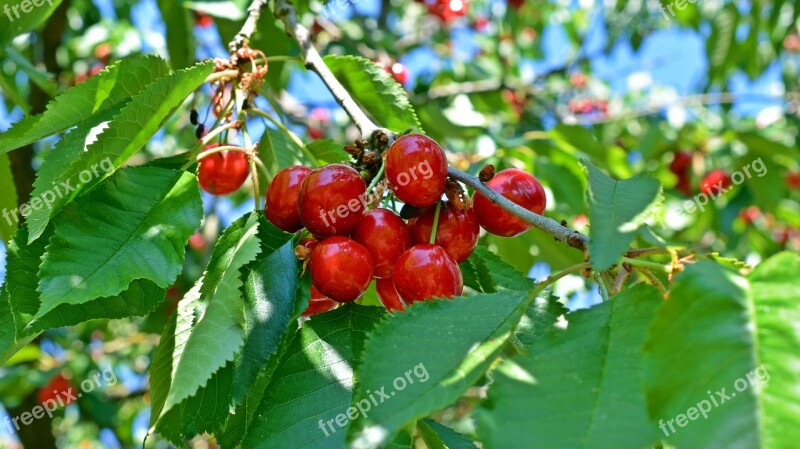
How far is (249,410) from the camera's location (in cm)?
120

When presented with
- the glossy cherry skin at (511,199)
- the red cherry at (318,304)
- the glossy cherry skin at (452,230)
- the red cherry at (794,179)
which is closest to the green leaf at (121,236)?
the red cherry at (318,304)

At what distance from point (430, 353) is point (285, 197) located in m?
0.49

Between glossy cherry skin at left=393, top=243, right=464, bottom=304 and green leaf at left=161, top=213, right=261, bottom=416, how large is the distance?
0.75 ft

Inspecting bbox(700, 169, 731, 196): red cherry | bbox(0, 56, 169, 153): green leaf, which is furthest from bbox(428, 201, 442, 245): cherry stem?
bbox(700, 169, 731, 196): red cherry

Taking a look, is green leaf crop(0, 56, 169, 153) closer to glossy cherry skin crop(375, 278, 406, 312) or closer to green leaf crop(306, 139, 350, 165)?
green leaf crop(306, 139, 350, 165)

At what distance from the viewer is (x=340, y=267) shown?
3.64 ft

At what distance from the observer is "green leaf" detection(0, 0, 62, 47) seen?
5.20 feet

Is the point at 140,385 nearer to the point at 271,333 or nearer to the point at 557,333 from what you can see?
the point at 271,333

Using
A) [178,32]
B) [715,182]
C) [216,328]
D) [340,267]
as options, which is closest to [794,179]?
[715,182]

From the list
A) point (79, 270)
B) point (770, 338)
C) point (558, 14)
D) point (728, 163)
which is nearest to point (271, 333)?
point (79, 270)

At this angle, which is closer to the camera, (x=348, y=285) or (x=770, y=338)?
(x=770, y=338)

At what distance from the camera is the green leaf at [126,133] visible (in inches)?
43.3

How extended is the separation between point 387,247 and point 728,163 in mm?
3394

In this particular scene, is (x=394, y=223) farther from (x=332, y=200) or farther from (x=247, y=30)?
(x=247, y=30)
